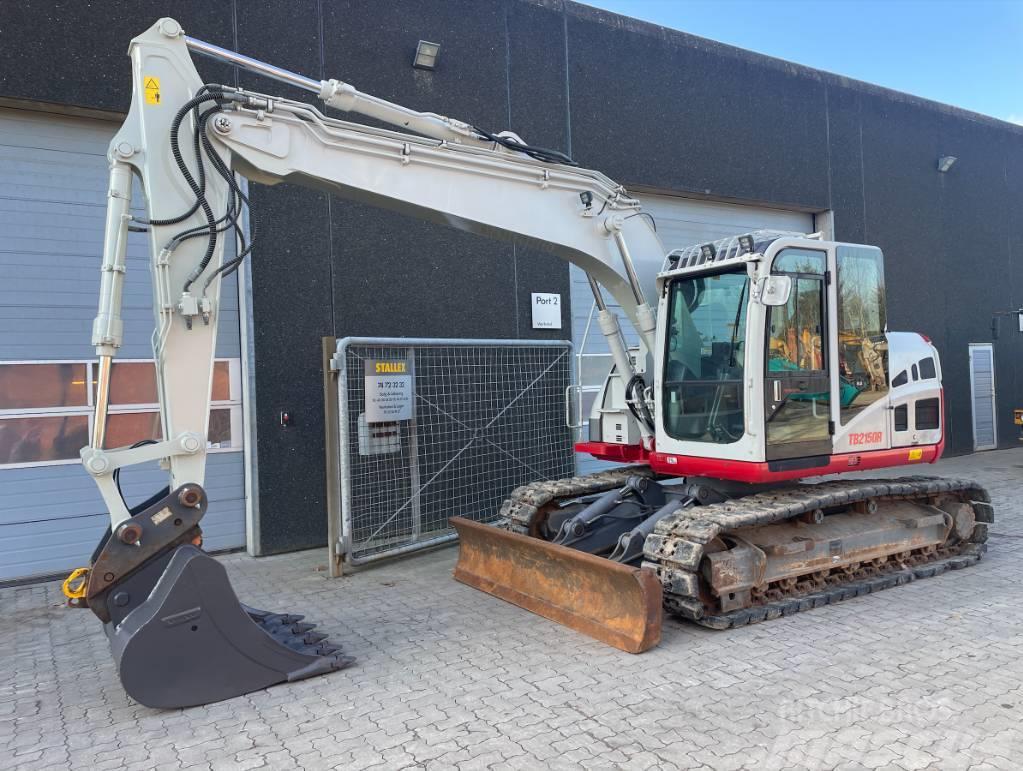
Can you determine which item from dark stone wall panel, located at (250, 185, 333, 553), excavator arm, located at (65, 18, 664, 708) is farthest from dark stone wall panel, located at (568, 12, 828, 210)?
excavator arm, located at (65, 18, 664, 708)

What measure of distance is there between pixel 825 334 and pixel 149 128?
15.9 feet

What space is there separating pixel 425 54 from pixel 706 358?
16.9ft

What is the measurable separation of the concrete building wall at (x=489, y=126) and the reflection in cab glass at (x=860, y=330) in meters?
4.32

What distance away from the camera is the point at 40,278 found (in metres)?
6.96

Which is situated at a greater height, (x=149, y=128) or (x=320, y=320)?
(x=149, y=128)

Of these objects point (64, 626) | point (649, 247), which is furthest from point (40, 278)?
point (649, 247)

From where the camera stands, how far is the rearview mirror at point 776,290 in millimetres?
5234

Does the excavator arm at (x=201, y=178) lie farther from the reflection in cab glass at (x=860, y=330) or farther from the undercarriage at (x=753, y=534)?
the reflection in cab glass at (x=860, y=330)

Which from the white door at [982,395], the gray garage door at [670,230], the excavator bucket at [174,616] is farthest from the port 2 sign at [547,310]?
the white door at [982,395]

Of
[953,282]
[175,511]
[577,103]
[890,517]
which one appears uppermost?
[577,103]

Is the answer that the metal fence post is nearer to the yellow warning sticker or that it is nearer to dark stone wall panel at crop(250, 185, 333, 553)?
dark stone wall panel at crop(250, 185, 333, 553)

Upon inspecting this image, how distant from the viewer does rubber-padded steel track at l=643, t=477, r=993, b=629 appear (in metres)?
4.95

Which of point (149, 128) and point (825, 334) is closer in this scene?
point (149, 128)

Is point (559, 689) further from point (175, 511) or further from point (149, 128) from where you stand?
point (149, 128)
